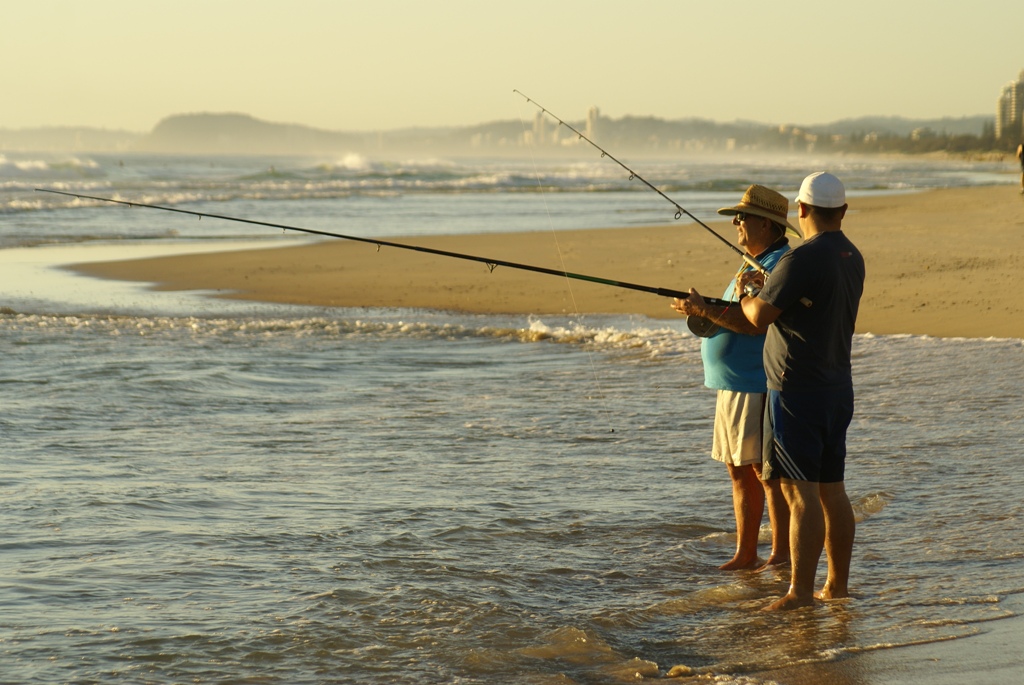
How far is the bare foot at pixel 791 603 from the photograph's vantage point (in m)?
3.87

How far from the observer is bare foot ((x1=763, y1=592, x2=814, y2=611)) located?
3.87 metres

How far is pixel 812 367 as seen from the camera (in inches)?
144

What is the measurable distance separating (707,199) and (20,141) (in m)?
179

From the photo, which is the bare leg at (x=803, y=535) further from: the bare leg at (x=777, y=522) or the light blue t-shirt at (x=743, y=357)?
the light blue t-shirt at (x=743, y=357)

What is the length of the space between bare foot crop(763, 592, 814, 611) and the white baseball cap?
1.29m

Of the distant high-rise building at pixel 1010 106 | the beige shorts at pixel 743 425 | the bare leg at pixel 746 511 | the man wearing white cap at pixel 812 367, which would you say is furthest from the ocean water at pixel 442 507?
Result: the distant high-rise building at pixel 1010 106

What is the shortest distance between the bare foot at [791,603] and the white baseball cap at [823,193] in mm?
1294

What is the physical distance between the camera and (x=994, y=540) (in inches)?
179

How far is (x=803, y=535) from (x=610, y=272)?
11067 millimetres

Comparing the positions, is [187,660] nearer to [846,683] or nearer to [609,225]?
[846,683]

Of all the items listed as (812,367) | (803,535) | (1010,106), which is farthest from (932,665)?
(1010,106)

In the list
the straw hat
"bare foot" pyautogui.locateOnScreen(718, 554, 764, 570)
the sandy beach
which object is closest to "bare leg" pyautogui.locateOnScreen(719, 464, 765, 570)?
"bare foot" pyautogui.locateOnScreen(718, 554, 764, 570)

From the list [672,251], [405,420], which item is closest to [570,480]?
[405,420]

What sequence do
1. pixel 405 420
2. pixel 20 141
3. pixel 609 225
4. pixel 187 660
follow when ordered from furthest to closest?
pixel 20 141 → pixel 609 225 → pixel 405 420 → pixel 187 660
